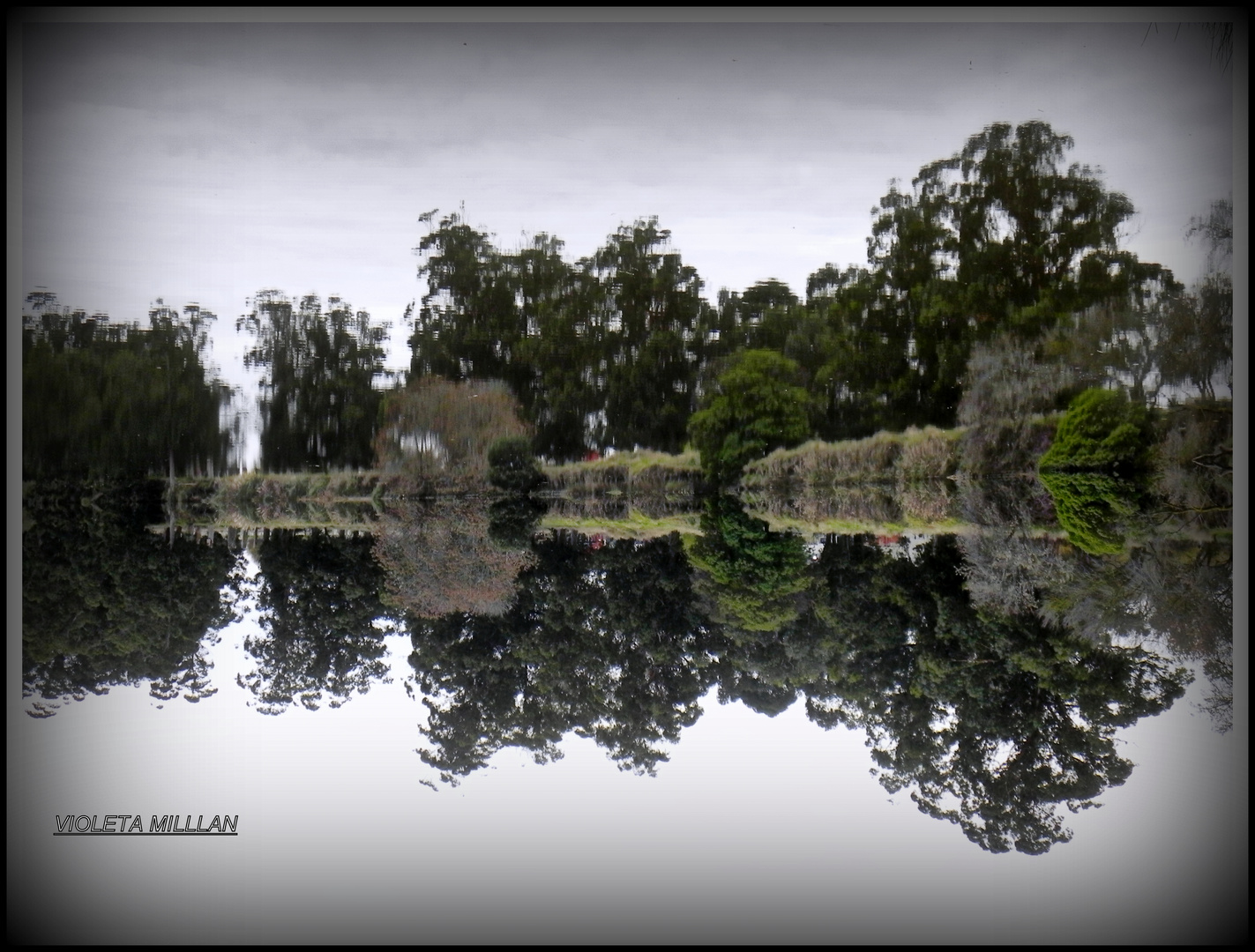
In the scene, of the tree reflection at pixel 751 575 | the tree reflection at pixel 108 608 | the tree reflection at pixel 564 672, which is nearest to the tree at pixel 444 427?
the tree reflection at pixel 108 608

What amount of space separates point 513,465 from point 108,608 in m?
8.20

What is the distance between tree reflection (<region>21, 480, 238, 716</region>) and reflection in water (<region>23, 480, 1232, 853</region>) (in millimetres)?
12

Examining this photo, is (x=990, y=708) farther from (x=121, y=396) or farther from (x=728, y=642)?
(x=121, y=396)

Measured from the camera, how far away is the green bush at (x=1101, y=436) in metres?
8.19

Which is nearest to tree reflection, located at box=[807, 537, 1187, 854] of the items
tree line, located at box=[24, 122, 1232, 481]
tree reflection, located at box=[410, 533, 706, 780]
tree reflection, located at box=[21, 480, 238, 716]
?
tree reflection, located at box=[410, 533, 706, 780]

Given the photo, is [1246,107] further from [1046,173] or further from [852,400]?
[852,400]

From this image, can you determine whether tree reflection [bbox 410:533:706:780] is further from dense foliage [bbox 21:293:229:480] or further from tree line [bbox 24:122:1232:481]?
tree line [bbox 24:122:1232:481]

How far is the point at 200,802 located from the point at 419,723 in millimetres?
425

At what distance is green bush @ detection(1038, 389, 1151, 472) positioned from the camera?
8.19m

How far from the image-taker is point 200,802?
1704mm

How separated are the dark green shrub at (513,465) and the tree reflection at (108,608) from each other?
601 cm

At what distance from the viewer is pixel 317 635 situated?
266 cm

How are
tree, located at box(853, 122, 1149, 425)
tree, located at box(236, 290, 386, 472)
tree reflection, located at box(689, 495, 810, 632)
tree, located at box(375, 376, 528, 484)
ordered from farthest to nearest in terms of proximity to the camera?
tree, located at box(375, 376, 528, 484) → tree, located at box(236, 290, 386, 472) → tree, located at box(853, 122, 1149, 425) → tree reflection, located at box(689, 495, 810, 632)

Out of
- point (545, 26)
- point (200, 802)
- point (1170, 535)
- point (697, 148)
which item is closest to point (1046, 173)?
point (697, 148)
